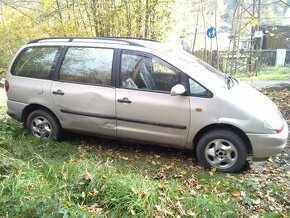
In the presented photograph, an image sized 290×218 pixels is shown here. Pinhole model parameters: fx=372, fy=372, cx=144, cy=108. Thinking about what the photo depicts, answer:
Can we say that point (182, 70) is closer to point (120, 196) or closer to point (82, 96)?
point (82, 96)

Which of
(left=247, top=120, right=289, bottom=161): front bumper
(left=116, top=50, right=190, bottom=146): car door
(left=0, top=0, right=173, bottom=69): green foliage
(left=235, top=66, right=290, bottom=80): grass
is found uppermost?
(left=0, top=0, right=173, bottom=69): green foliage

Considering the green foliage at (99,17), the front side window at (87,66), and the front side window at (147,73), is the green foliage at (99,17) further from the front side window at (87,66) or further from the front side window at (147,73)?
the front side window at (147,73)

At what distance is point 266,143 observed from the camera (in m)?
4.72

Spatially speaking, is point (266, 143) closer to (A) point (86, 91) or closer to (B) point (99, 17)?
(A) point (86, 91)

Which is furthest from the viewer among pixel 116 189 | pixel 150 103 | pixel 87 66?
pixel 87 66

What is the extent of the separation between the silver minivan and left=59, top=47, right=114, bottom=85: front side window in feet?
0.05

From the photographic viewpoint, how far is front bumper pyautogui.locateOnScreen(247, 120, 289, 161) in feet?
15.4

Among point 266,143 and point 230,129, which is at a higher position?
point 230,129

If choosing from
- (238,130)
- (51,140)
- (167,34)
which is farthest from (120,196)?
(167,34)

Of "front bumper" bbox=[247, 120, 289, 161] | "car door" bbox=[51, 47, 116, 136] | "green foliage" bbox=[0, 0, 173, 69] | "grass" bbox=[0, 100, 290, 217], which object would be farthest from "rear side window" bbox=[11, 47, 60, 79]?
"green foliage" bbox=[0, 0, 173, 69]

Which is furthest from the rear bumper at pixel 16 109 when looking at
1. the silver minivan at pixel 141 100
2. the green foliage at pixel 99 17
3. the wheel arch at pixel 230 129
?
the green foliage at pixel 99 17

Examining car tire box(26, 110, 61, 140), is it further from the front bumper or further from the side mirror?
the front bumper

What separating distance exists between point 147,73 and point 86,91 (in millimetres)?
959

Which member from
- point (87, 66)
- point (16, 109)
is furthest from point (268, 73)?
point (16, 109)
